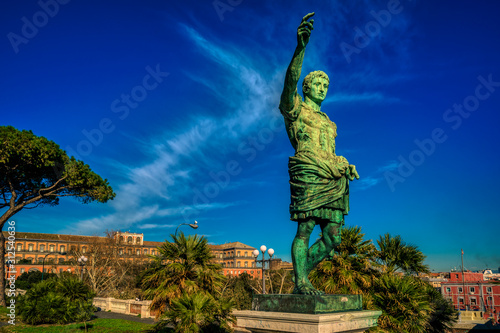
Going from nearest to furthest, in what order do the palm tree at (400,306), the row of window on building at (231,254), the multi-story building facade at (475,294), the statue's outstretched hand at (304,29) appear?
1. the statue's outstretched hand at (304,29)
2. the palm tree at (400,306)
3. the multi-story building facade at (475,294)
4. the row of window on building at (231,254)

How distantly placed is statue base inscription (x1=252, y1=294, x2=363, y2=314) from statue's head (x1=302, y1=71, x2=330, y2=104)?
2229mm

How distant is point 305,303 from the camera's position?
354 cm

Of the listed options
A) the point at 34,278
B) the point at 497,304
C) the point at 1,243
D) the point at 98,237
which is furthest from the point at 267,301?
the point at 497,304

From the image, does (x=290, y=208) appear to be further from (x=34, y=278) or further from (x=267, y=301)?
(x=34, y=278)

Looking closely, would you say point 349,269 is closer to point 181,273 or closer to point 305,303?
point 181,273

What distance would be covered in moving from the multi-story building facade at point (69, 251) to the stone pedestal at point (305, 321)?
141 feet

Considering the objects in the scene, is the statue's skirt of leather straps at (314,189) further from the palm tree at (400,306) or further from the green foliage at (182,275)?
the green foliage at (182,275)

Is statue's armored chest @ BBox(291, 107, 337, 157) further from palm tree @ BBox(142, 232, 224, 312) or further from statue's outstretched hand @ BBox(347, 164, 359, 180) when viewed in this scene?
palm tree @ BBox(142, 232, 224, 312)

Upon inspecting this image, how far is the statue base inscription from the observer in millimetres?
3508

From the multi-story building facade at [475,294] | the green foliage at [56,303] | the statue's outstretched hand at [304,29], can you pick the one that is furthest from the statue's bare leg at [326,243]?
the multi-story building facade at [475,294]

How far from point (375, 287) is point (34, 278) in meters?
49.4

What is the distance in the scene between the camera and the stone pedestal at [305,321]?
10.7 feet

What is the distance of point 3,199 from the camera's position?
24.4 metres

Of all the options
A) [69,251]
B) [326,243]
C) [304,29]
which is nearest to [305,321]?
[326,243]
